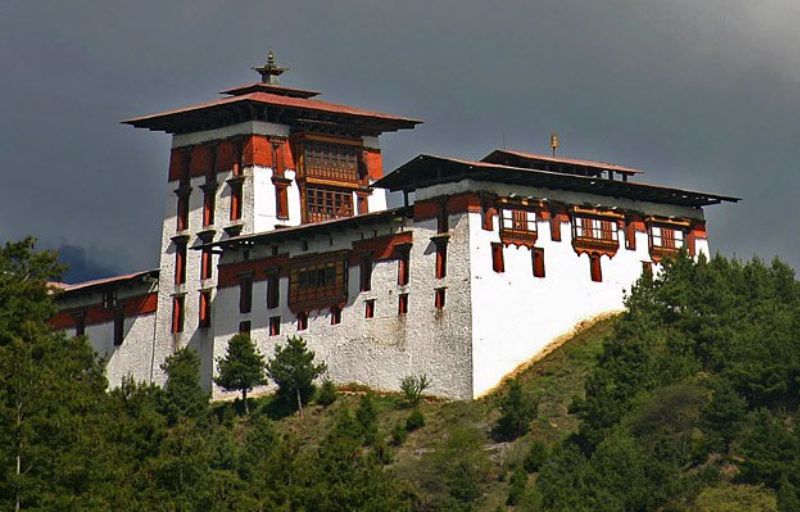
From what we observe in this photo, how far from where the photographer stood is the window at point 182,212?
131875mm

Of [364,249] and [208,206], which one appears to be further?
[208,206]

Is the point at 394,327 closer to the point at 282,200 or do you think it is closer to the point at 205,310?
the point at 282,200

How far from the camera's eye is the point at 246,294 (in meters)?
127

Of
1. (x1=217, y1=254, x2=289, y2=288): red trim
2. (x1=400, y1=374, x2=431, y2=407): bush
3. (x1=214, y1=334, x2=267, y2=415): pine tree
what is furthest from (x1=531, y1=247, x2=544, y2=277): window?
(x1=214, y1=334, x2=267, y2=415): pine tree

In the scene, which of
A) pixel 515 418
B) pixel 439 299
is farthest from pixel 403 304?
pixel 515 418

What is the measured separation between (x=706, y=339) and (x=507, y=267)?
986 cm

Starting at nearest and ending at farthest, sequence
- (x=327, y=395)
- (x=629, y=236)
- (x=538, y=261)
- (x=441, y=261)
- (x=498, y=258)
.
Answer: (x=498, y=258) < (x=441, y=261) < (x=538, y=261) < (x=327, y=395) < (x=629, y=236)

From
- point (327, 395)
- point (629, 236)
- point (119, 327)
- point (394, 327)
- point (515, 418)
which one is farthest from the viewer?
point (119, 327)

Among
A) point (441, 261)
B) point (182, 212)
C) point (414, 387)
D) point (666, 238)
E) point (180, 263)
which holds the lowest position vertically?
point (414, 387)

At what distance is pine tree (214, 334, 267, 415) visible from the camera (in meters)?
121

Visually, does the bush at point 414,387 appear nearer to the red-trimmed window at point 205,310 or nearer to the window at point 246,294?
the window at point 246,294

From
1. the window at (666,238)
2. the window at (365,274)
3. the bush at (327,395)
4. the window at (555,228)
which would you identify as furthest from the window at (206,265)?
the window at (666,238)

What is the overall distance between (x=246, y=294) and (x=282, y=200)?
18.5 ft

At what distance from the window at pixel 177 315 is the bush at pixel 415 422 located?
20.6m
